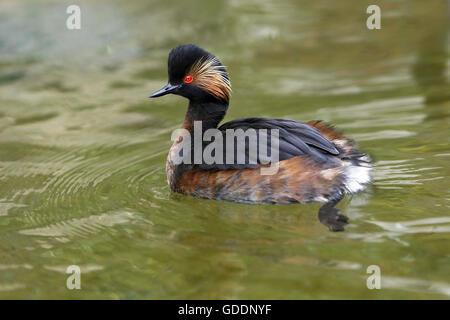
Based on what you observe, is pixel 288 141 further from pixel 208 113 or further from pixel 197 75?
pixel 197 75

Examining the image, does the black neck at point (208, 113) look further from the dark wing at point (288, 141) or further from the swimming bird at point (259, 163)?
the dark wing at point (288, 141)

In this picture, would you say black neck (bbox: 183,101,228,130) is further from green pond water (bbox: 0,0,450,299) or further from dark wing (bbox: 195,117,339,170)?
green pond water (bbox: 0,0,450,299)

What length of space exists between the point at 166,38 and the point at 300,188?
6.54m

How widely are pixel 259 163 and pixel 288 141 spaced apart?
0.30 meters

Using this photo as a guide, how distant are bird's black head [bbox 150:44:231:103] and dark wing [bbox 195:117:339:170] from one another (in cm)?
38

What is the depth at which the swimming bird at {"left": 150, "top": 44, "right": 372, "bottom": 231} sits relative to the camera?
4891 millimetres

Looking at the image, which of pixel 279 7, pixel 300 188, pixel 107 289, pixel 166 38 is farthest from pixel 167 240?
pixel 279 7

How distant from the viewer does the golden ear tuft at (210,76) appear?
212 inches

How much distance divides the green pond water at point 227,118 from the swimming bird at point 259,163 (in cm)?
12

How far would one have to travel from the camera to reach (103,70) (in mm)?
9500

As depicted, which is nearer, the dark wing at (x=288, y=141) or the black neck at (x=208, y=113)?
the dark wing at (x=288, y=141)

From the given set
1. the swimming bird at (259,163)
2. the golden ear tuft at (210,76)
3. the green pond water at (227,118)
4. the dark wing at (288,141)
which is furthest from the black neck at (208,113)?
the green pond water at (227,118)

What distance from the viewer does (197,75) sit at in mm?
5449

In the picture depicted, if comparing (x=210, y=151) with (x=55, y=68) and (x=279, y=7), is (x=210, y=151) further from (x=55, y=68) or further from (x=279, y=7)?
(x=279, y=7)
